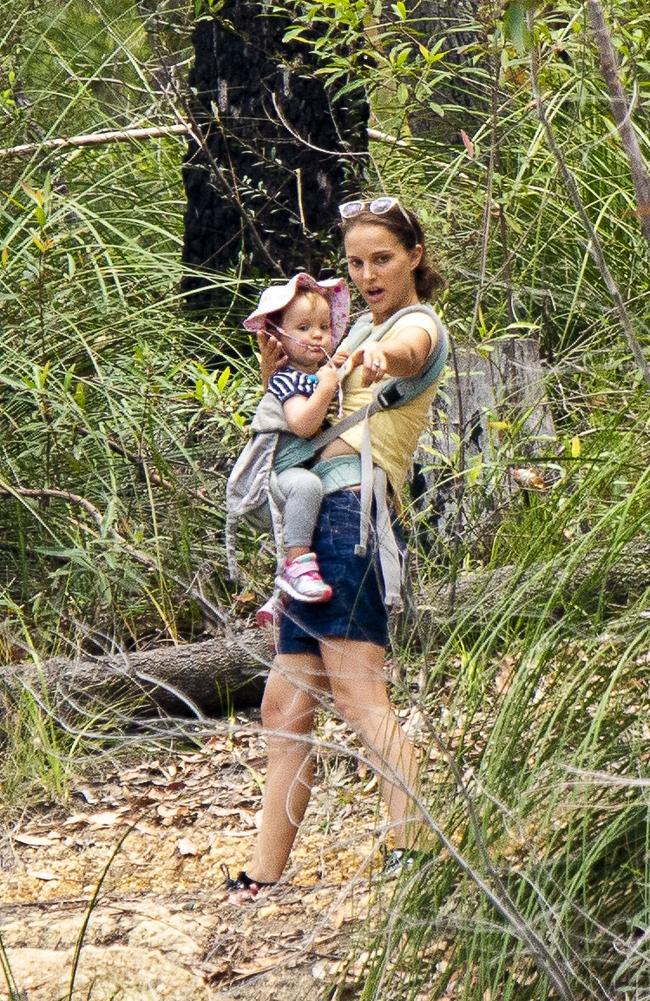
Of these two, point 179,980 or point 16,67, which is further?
point 16,67

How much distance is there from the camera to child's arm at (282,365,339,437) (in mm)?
3691

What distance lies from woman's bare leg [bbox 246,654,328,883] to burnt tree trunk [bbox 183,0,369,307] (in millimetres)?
2720

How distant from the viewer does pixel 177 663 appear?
5312 mm

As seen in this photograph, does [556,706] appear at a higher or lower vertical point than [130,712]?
higher

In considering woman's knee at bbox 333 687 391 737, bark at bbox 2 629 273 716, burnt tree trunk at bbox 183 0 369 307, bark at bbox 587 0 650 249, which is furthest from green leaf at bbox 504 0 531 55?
burnt tree trunk at bbox 183 0 369 307

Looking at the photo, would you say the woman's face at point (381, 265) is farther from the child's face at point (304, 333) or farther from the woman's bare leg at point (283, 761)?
the woman's bare leg at point (283, 761)

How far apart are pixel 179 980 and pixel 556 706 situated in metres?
1.24

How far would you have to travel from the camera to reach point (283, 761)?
392 cm

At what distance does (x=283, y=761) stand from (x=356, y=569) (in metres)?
0.56

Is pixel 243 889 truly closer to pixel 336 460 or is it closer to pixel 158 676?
pixel 336 460

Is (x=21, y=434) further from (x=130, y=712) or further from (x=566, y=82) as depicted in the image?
(x=566, y=82)

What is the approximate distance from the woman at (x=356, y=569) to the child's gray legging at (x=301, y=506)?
0.14ft

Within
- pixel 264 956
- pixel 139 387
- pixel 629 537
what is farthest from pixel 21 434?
pixel 629 537

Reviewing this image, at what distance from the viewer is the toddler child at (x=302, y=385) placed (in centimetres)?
372
